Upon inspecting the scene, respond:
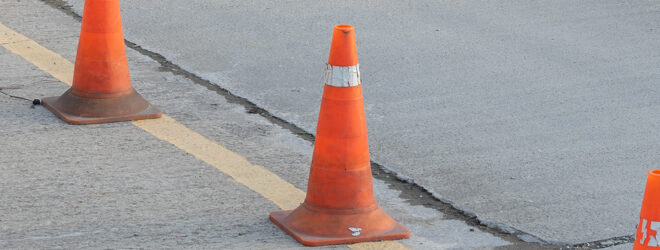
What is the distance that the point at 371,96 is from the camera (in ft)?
21.4

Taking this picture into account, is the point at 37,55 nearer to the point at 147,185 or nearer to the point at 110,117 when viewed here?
the point at 110,117

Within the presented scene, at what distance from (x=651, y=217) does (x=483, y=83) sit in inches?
135

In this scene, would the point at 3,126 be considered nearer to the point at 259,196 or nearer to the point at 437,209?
the point at 259,196

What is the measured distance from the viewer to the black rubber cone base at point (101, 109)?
19.3 ft

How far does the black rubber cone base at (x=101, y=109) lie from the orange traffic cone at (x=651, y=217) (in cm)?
322

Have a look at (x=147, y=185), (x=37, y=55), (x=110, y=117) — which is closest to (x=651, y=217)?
(x=147, y=185)

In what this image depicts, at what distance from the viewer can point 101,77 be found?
5.87 m

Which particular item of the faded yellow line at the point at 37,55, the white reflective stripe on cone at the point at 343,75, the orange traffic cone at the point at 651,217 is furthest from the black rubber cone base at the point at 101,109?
the orange traffic cone at the point at 651,217

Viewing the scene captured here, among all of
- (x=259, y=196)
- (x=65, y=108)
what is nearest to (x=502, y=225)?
(x=259, y=196)

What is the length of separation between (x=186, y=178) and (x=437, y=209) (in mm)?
1164

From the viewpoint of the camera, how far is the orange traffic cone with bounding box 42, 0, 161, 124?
Answer: 581 centimetres

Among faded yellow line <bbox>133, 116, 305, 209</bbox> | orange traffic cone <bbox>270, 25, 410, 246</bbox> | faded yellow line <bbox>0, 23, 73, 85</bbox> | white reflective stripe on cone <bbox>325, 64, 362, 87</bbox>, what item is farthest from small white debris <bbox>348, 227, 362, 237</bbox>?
faded yellow line <bbox>0, 23, 73, 85</bbox>

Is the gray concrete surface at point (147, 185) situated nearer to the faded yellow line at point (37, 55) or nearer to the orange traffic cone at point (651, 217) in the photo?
the faded yellow line at point (37, 55)

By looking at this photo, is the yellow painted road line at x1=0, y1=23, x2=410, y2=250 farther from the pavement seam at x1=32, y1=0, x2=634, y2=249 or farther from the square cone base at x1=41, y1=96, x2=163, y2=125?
the pavement seam at x1=32, y1=0, x2=634, y2=249
